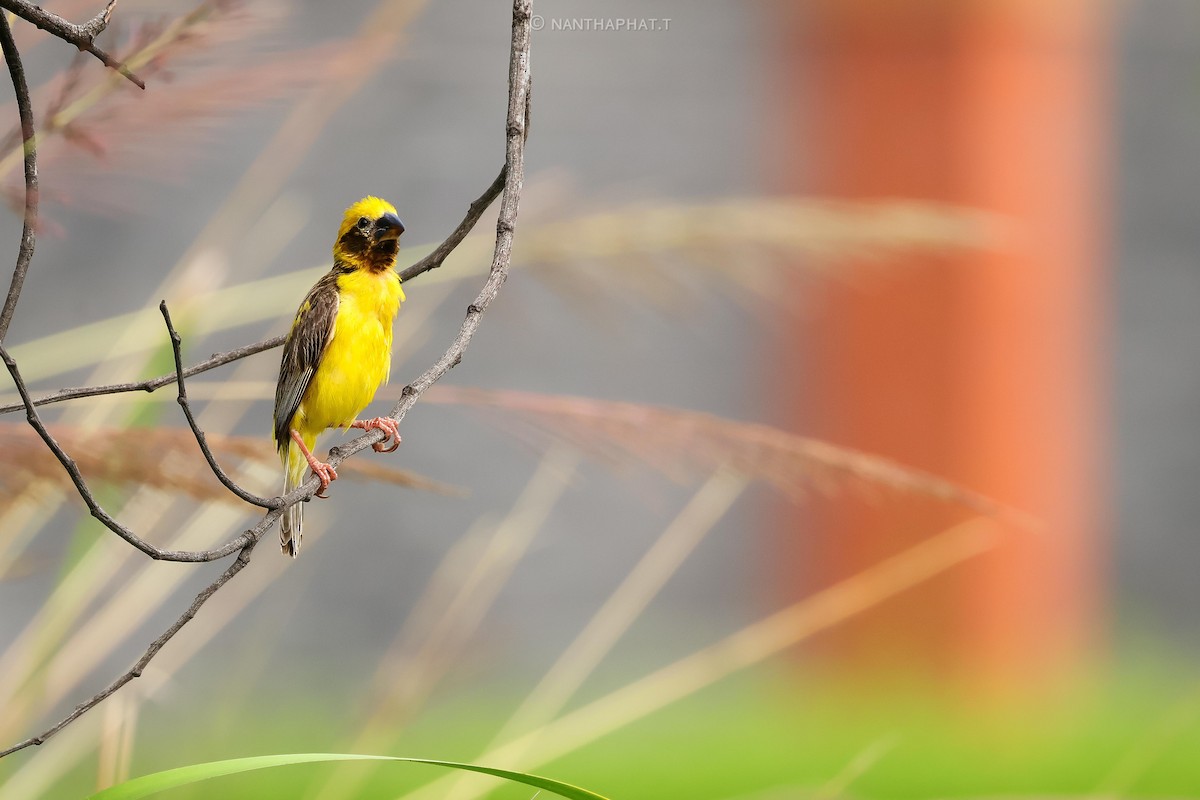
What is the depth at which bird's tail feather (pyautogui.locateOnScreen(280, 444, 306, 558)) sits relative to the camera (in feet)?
2.58

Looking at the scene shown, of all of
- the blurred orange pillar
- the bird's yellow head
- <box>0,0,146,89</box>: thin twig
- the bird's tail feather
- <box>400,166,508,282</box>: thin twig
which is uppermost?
the blurred orange pillar

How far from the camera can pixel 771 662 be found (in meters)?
2.32

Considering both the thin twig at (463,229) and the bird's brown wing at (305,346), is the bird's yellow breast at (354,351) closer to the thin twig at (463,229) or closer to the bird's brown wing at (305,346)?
the bird's brown wing at (305,346)

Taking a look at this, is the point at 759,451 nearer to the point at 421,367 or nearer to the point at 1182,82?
the point at 421,367

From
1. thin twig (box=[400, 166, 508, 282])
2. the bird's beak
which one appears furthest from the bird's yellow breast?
thin twig (box=[400, 166, 508, 282])

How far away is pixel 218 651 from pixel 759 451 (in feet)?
5.28

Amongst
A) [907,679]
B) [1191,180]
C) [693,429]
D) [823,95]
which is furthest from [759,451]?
[1191,180]

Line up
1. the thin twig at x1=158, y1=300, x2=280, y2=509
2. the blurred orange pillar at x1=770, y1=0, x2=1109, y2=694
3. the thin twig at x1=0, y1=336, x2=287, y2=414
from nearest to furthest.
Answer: the thin twig at x1=158, y1=300, x2=280, y2=509
the thin twig at x1=0, y1=336, x2=287, y2=414
the blurred orange pillar at x1=770, y1=0, x2=1109, y2=694

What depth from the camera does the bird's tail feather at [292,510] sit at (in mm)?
787

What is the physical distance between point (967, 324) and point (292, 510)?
1.81 metres

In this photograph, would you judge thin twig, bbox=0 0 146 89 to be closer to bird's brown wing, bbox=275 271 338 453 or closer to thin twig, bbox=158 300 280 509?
thin twig, bbox=158 300 280 509

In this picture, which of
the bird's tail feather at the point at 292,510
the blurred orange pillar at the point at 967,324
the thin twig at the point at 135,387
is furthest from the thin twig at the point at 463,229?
the blurred orange pillar at the point at 967,324

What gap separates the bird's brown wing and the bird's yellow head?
19 mm

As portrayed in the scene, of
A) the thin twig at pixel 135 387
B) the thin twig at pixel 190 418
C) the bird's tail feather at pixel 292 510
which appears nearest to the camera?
the thin twig at pixel 190 418
